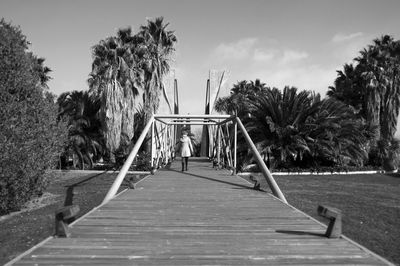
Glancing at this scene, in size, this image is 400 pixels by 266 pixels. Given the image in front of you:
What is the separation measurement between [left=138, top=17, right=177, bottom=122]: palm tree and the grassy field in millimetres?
10348

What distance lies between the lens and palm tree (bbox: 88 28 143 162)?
924 inches

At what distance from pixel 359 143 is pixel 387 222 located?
52.2 feet

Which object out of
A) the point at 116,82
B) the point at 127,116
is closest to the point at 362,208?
the point at 116,82

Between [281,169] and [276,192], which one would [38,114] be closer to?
[276,192]

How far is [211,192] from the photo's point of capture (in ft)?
28.0

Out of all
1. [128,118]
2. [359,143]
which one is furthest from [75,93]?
[359,143]

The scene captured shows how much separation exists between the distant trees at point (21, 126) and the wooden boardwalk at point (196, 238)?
340 cm

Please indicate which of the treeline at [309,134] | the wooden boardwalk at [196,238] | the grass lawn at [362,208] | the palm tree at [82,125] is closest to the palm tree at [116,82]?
the palm tree at [82,125]

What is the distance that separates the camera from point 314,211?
9594 millimetres

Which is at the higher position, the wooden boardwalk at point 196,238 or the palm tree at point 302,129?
the palm tree at point 302,129

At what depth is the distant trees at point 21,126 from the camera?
28.8ft


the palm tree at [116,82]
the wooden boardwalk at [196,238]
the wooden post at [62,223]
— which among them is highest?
the palm tree at [116,82]

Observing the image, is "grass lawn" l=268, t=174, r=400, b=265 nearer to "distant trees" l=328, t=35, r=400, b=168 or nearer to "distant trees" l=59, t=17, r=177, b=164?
"distant trees" l=59, t=17, r=177, b=164

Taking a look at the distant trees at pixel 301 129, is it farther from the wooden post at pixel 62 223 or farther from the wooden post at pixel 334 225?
the wooden post at pixel 62 223
